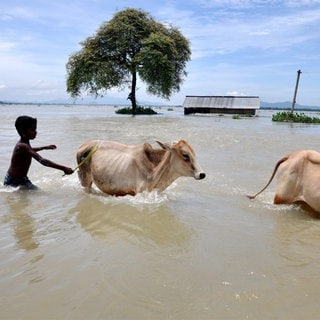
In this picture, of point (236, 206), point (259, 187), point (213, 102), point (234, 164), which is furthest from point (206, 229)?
point (213, 102)

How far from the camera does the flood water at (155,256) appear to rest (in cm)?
287

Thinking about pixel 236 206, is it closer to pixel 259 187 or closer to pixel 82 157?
pixel 259 187

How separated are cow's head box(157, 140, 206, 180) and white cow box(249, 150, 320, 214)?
1159mm

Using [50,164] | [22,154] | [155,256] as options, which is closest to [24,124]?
[22,154]

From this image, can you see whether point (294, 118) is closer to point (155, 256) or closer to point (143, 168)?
point (143, 168)

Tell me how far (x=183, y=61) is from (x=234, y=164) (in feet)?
114

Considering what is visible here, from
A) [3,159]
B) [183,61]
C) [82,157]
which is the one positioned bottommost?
[3,159]

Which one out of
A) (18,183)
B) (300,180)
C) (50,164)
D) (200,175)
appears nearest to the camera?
(300,180)

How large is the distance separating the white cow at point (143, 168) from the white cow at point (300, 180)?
1.16m

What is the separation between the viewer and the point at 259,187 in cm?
772

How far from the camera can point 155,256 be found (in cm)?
383

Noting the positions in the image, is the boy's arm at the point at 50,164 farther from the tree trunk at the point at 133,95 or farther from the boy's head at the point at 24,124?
the tree trunk at the point at 133,95

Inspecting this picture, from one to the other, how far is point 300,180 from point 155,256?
2.70m

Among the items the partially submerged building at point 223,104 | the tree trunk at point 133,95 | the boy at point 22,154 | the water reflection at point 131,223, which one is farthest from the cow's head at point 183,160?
the partially submerged building at point 223,104
